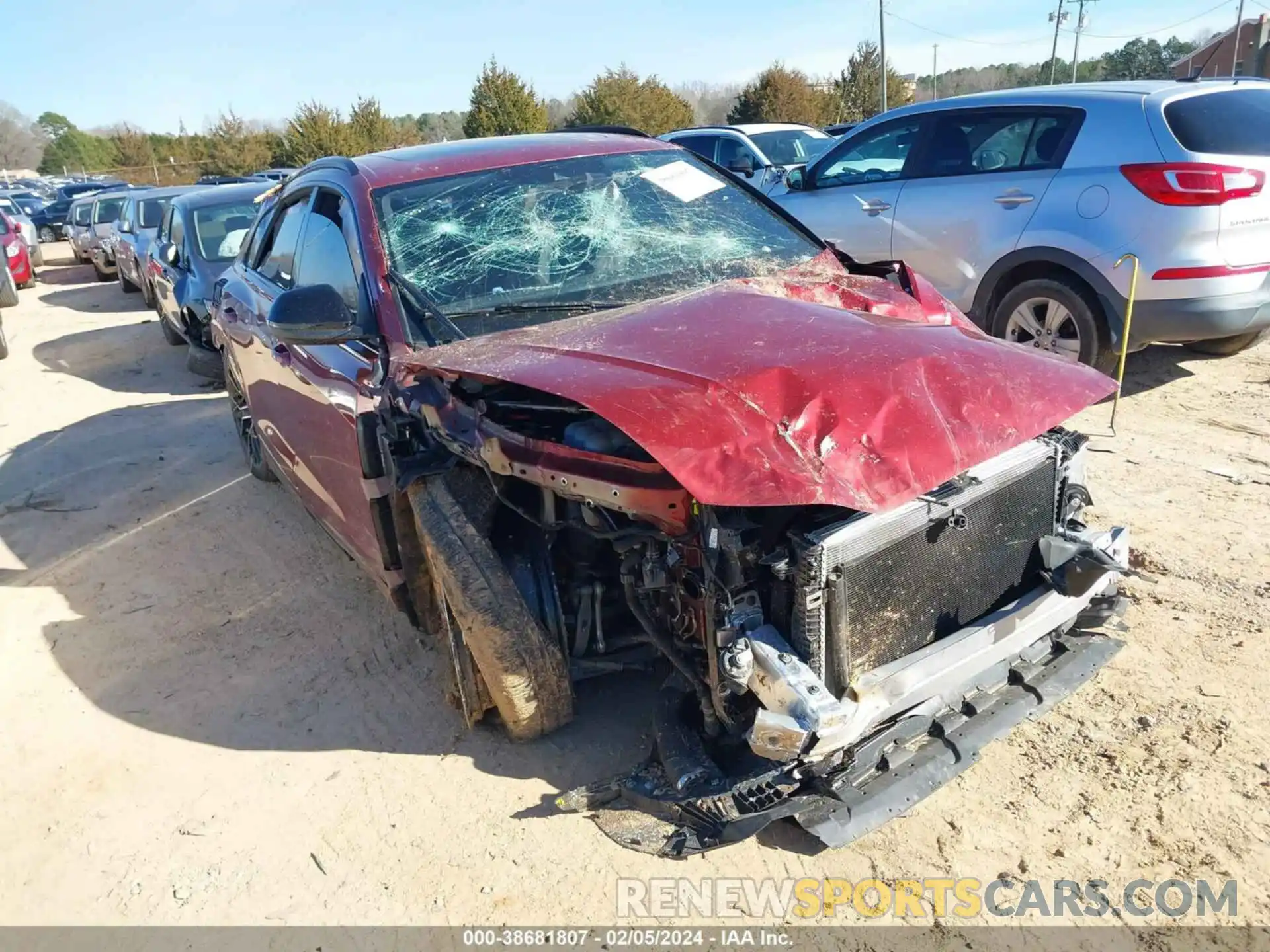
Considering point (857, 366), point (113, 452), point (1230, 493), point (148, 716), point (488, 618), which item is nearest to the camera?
point (857, 366)

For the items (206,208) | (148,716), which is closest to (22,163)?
(206,208)

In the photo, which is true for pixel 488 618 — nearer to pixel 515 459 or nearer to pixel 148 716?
pixel 515 459

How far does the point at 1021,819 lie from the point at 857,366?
1353 millimetres

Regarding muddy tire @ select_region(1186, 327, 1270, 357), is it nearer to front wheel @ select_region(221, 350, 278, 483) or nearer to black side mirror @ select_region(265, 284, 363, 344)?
black side mirror @ select_region(265, 284, 363, 344)

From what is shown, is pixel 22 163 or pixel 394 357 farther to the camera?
pixel 22 163

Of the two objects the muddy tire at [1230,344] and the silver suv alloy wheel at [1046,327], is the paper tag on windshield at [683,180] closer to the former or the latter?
the silver suv alloy wheel at [1046,327]

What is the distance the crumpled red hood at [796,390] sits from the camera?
6.88 ft

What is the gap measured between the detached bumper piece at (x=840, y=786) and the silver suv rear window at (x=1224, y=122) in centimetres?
370

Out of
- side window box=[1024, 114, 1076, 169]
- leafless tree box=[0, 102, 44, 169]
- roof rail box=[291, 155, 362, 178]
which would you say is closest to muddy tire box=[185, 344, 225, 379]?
roof rail box=[291, 155, 362, 178]

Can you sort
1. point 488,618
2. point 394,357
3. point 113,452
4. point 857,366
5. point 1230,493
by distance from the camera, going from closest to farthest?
point 857,366 → point 488,618 → point 394,357 → point 1230,493 → point 113,452

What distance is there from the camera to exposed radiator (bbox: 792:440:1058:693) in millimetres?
2232

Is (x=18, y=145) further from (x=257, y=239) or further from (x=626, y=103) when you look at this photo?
(x=257, y=239)

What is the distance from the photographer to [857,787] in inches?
95.8

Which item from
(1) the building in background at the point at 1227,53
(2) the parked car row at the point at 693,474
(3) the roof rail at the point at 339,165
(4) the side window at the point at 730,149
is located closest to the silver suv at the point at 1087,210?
(2) the parked car row at the point at 693,474
